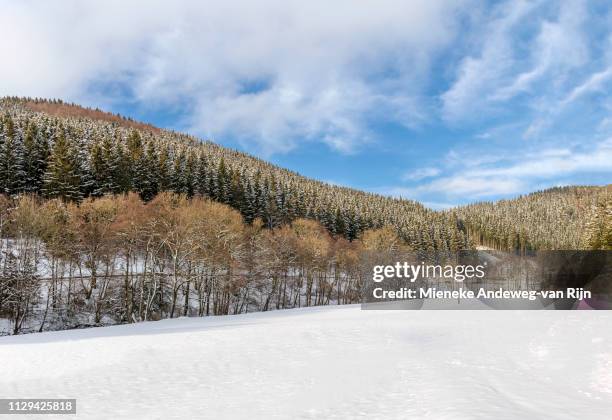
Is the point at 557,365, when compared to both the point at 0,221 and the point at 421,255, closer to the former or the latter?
the point at 0,221

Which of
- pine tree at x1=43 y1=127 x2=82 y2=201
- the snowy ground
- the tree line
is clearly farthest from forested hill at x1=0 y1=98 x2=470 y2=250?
the snowy ground

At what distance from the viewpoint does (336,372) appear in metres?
16.4

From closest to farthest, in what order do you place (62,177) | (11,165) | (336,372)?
(336,372) → (62,177) → (11,165)

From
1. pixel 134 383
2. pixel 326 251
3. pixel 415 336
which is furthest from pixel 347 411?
pixel 326 251

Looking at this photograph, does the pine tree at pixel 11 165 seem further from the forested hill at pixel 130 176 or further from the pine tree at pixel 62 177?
the pine tree at pixel 62 177

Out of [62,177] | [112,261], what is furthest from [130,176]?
[112,261]

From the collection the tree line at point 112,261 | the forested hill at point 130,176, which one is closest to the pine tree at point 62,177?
the forested hill at point 130,176

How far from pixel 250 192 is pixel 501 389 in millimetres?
92571

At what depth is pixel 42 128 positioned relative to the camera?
91.1 metres

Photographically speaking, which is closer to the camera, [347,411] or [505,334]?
[347,411]

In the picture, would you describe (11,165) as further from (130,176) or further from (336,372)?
(336,372)

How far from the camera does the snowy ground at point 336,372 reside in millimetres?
11852

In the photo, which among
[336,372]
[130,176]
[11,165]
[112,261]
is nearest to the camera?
[336,372]

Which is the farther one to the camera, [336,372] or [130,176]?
[130,176]
